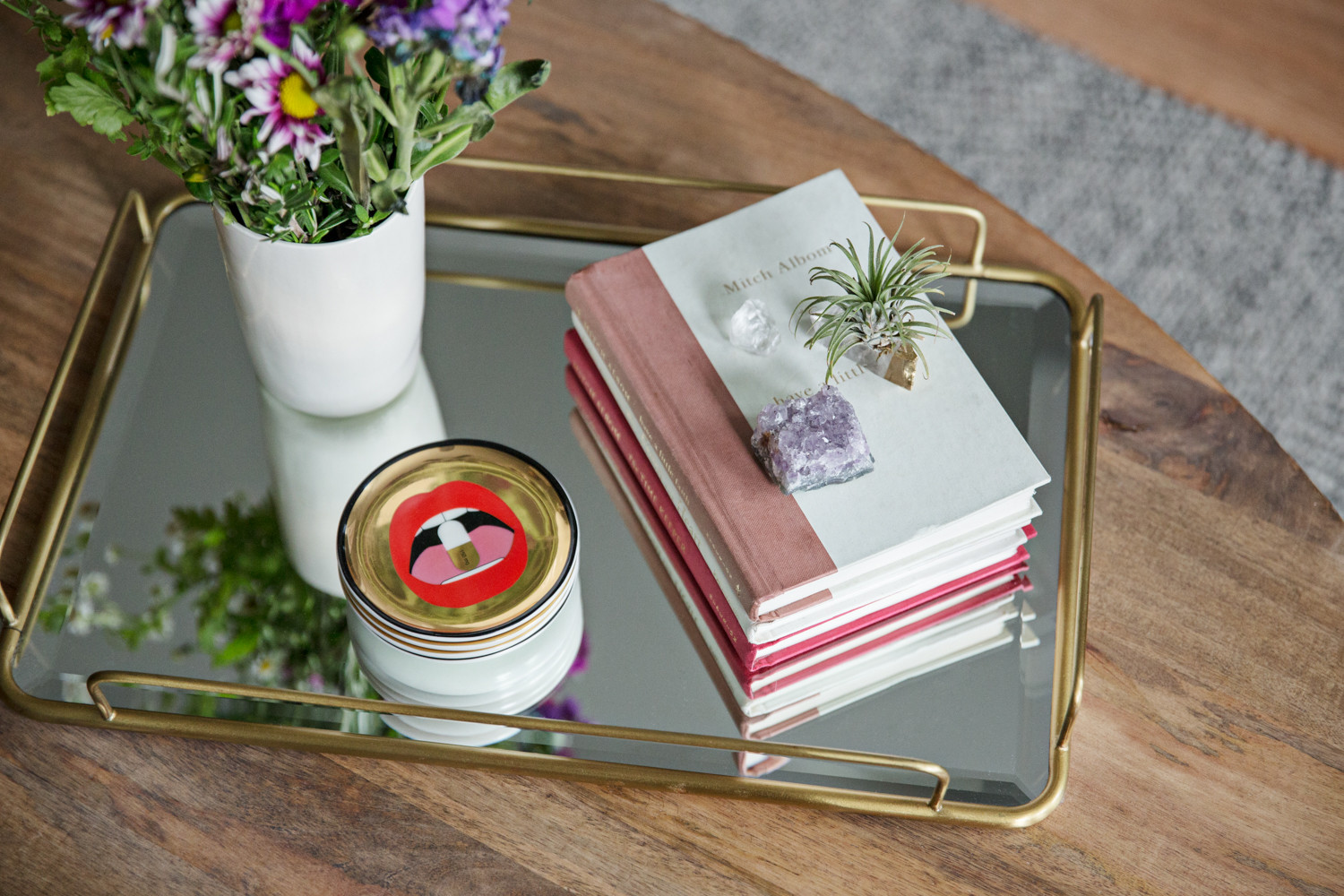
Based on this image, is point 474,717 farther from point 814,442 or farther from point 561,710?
point 814,442

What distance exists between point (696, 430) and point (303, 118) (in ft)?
0.87

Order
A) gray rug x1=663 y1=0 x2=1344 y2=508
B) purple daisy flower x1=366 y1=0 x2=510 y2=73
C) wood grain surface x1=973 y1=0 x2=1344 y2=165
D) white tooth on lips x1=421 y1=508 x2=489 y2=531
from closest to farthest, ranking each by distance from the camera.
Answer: purple daisy flower x1=366 y1=0 x2=510 y2=73, white tooth on lips x1=421 y1=508 x2=489 y2=531, gray rug x1=663 y1=0 x2=1344 y2=508, wood grain surface x1=973 y1=0 x2=1344 y2=165

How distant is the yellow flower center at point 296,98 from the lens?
18.8 inches

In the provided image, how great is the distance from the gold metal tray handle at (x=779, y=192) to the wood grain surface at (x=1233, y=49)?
39.9 inches

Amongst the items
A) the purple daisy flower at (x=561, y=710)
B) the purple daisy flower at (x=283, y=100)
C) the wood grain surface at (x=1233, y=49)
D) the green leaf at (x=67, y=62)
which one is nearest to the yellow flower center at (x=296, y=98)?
the purple daisy flower at (x=283, y=100)

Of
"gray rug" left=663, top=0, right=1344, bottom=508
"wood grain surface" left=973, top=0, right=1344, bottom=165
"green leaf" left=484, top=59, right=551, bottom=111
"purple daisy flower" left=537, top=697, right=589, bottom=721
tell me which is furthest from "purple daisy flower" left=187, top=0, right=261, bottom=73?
"wood grain surface" left=973, top=0, right=1344, bottom=165

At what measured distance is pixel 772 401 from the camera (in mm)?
654

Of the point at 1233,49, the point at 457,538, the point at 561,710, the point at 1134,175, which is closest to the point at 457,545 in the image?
the point at 457,538

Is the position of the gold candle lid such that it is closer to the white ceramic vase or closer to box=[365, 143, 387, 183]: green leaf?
the white ceramic vase

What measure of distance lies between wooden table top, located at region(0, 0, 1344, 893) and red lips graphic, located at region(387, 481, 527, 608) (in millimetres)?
100

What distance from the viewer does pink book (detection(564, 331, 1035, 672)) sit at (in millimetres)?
654

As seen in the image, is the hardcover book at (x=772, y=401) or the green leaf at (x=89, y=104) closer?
the green leaf at (x=89, y=104)

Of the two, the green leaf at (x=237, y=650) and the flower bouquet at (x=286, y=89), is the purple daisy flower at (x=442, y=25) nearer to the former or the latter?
the flower bouquet at (x=286, y=89)

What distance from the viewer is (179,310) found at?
2.60 ft
